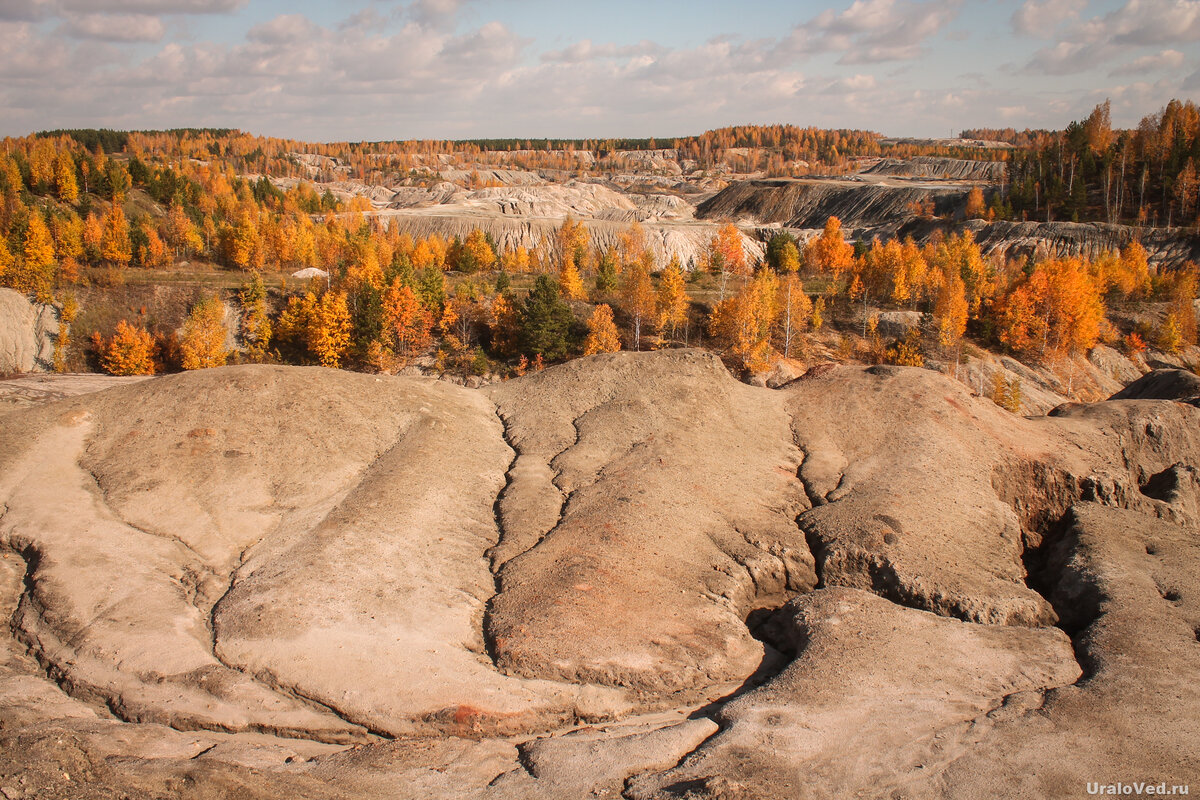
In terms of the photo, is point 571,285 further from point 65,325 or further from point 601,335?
point 65,325

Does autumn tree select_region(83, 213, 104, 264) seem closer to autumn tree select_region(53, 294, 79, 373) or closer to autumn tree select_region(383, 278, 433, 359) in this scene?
autumn tree select_region(53, 294, 79, 373)

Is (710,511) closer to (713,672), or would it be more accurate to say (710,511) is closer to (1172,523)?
(713,672)

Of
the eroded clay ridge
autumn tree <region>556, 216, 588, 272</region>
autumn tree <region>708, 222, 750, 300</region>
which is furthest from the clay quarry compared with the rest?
autumn tree <region>556, 216, 588, 272</region>

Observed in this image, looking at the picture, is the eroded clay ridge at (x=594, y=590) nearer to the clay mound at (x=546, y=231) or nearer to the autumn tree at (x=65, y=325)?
the autumn tree at (x=65, y=325)

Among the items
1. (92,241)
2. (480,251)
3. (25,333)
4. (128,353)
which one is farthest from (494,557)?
(92,241)

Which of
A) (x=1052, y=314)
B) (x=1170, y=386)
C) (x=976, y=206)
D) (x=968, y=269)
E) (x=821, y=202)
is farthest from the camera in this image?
(x=821, y=202)

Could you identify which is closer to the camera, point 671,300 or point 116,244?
point 671,300
